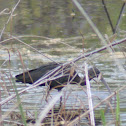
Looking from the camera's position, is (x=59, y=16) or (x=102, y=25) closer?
(x=102, y=25)

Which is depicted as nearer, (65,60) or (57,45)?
(65,60)

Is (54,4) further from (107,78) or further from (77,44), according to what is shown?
(107,78)

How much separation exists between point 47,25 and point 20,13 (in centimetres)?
181

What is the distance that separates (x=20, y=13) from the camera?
458 inches

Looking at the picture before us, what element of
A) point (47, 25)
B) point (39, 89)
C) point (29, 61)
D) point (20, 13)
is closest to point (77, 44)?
point (29, 61)

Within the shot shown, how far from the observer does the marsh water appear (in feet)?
16.3

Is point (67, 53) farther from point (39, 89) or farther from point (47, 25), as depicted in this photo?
point (47, 25)

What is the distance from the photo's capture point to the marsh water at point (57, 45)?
496cm

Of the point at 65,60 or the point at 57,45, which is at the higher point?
the point at 65,60

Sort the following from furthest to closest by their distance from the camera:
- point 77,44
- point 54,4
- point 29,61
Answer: point 54,4 < point 77,44 < point 29,61

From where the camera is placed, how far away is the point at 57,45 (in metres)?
8.11

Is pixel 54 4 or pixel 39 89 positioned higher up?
pixel 39 89

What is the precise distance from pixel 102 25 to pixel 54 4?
363cm

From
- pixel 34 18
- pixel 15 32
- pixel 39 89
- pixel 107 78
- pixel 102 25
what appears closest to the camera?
pixel 39 89
